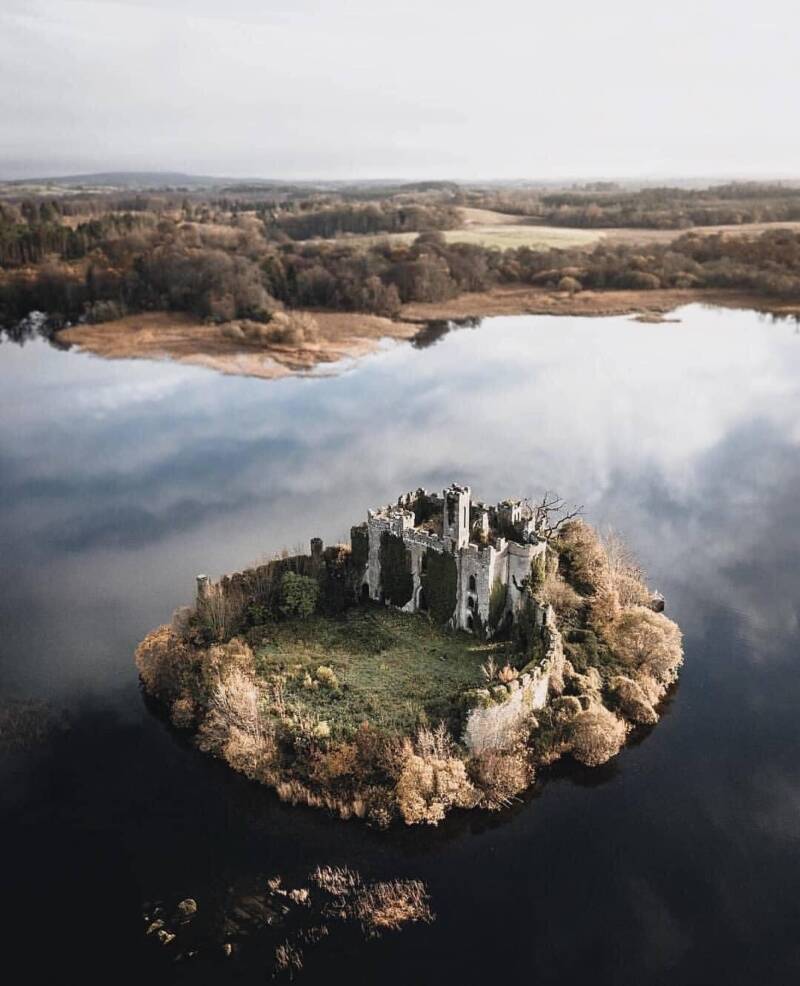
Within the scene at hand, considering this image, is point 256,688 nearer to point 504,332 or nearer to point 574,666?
point 574,666

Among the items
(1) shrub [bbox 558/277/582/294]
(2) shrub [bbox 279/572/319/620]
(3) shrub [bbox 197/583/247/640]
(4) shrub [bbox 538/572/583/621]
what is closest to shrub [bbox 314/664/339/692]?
(2) shrub [bbox 279/572/319/620]

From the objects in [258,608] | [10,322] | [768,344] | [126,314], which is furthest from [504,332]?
[258,608]

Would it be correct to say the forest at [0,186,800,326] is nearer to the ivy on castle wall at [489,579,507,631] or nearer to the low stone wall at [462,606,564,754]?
the ivy on castle wall at [489,579,507,631]

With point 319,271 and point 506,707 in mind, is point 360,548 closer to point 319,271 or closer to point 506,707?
point 506,707

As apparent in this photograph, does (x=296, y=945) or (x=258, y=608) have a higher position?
(x=258, y=608)

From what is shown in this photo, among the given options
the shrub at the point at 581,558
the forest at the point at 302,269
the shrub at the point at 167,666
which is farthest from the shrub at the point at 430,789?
the forest at the point at 302,269

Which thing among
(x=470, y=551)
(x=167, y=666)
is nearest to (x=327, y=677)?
(x=167, y=666)
